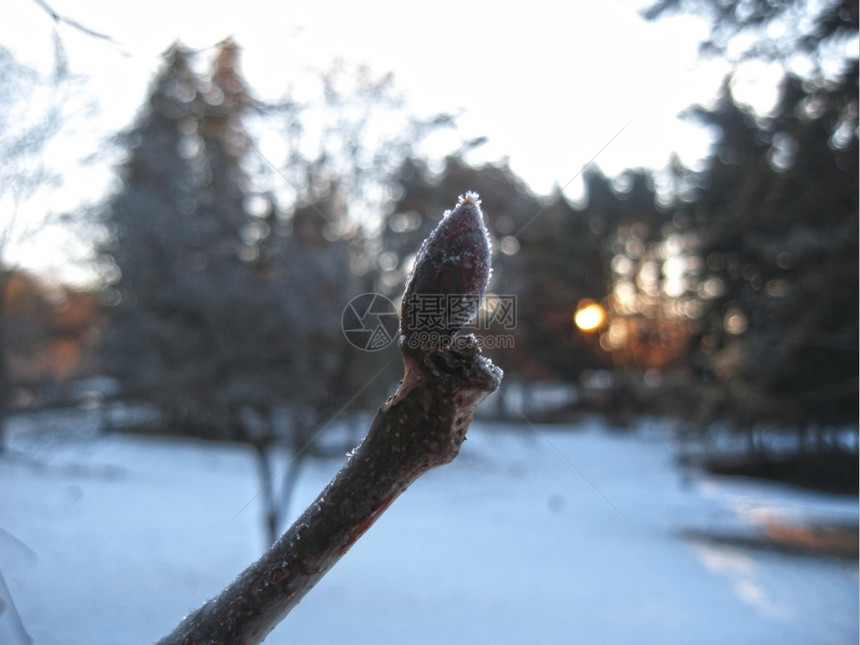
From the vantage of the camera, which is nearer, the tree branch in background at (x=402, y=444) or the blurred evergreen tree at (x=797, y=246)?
the tree branch in background at (x=402, y=444)

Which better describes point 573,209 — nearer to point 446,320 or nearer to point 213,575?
point 213,575

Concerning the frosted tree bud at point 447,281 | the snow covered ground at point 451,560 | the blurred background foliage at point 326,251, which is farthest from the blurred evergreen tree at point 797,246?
the frosted tree bud at point 447,281

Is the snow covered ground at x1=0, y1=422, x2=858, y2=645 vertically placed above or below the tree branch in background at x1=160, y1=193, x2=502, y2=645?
below

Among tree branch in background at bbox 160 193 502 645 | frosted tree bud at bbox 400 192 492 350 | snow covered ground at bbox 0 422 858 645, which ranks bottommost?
snow covered ground at bbox 0 422 858 645

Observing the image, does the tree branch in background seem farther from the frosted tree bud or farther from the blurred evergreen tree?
the blurred evergreen tree

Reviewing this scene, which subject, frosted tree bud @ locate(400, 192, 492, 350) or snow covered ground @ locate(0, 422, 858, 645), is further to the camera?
snow covered ground @ locate(0, 422, 858, 645)

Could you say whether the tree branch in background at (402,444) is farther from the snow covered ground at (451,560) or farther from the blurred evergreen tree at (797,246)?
the blurred evergreen tree at (797,246)

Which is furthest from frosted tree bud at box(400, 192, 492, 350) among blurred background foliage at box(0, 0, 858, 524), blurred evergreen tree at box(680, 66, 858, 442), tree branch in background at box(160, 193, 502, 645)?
blurred evergreen tree at box(680, 66, 858, 442)

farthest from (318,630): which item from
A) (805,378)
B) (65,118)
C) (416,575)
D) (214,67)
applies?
(805,378)
